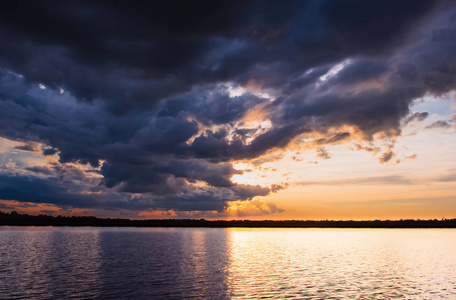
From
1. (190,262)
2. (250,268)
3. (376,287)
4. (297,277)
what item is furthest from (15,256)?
(376,287)

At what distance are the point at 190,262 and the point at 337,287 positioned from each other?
29.0 metres

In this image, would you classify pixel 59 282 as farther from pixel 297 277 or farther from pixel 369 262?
pixel 369 262

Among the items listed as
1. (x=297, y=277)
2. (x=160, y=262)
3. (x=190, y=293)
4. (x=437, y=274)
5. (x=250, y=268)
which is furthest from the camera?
(x=160, y=262)

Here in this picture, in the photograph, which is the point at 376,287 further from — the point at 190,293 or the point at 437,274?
the point at 190,293

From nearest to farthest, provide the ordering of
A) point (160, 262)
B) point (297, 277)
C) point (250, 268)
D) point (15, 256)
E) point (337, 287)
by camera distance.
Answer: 1. point (337, 287)
2. point (297, 277)
3. point (250, 268)
4. point (160, 262)
5. point (15, 256)

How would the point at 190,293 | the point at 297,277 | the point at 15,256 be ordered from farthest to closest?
the point at 15,256 → the point at 297,277 → the point at 190,293

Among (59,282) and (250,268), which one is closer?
(59,282)

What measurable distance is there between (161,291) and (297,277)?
18.8 metres

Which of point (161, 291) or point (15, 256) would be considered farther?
point (15, 256)

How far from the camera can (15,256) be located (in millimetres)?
64000

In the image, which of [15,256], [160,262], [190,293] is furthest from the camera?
[15,256]

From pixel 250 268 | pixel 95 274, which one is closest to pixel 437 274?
pixel 250 268

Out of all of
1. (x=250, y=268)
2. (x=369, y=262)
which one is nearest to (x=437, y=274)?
(x=369, y=262)

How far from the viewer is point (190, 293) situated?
35625mm
